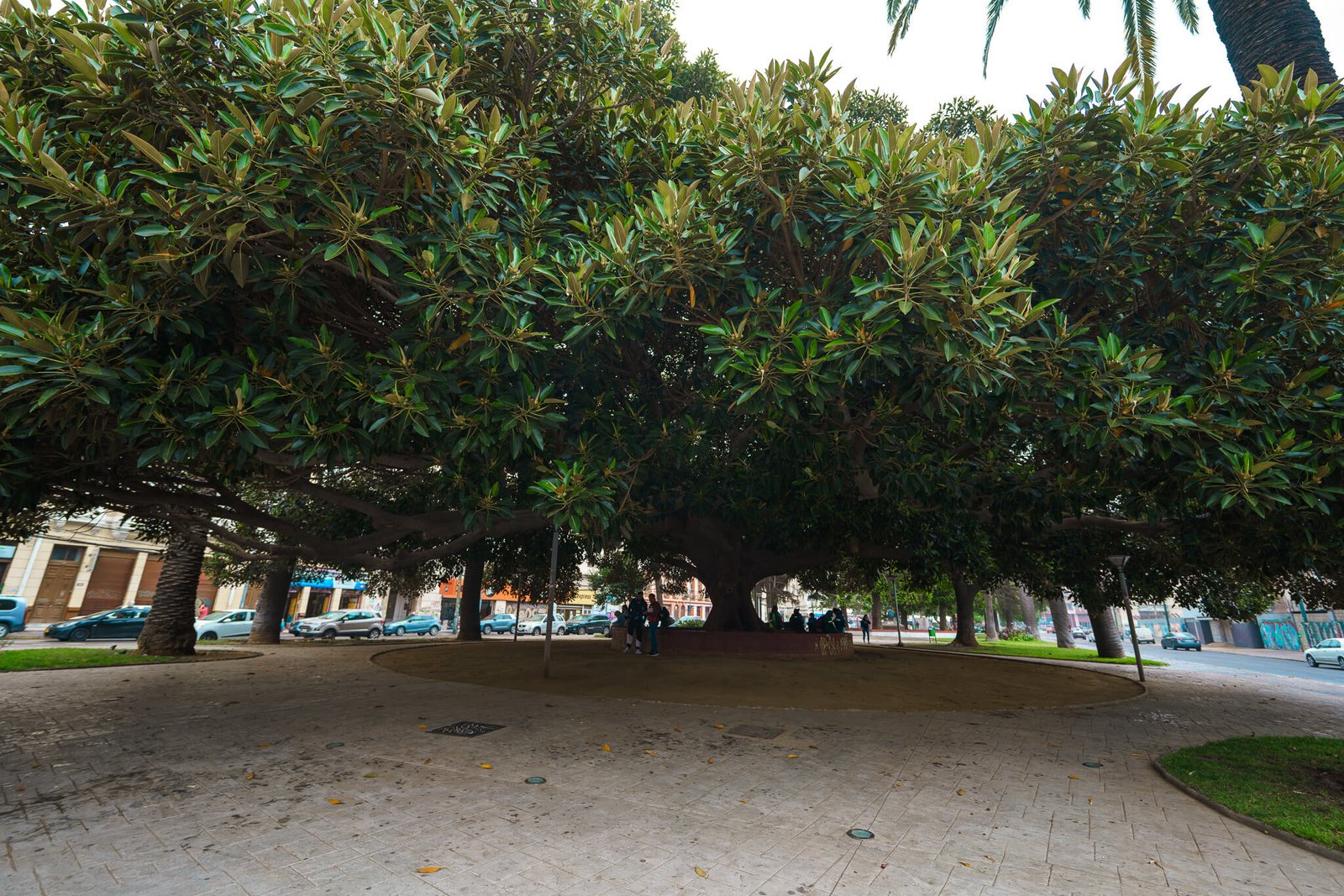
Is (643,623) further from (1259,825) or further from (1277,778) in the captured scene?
(1259,825)

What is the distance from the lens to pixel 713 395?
25.9ft

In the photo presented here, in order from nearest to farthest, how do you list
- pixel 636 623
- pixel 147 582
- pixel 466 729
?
1. pixel 466 729
2. pixel 636 623
3. pixel 147 582

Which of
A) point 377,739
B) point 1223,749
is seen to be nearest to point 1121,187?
point 1223,749

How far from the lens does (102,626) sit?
79.8 ft

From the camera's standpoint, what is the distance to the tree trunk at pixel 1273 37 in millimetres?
8531

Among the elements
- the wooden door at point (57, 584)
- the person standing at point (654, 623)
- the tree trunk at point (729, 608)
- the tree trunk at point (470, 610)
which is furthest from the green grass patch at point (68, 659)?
the wooden door at point (57, 584)

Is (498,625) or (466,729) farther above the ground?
(498,625)

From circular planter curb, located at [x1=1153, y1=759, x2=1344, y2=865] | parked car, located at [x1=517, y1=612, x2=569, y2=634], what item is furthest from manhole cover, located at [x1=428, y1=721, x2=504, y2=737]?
parked car, located at [x1=517, y1=612, x2=569, y2=634]

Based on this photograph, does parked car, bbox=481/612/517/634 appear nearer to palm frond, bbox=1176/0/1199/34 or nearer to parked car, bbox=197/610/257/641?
parked car, bbox=197/610/257/641

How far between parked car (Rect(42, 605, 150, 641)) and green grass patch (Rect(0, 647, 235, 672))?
28.2 feet

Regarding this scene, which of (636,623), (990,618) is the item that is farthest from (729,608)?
(990,618)

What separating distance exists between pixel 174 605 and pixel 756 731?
1587 centimetres

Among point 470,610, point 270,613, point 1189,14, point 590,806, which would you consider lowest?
point 590,806

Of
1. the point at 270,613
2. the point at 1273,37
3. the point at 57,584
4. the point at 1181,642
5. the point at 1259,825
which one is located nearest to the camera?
the point at 1259,825
